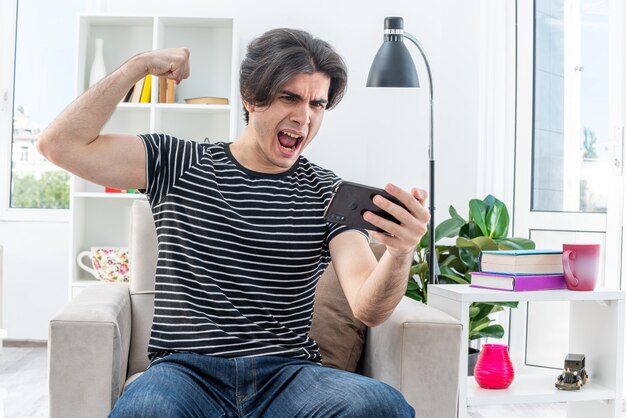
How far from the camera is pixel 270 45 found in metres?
1.64

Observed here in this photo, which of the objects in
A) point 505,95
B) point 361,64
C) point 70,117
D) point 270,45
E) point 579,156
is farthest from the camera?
point 361,64

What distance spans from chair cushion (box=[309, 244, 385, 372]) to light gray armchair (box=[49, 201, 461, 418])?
4 centimetres

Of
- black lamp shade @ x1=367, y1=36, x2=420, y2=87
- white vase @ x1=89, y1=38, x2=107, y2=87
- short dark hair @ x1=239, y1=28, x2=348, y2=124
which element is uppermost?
white vase @ x1=89, y1=38, x2=107, y2=87

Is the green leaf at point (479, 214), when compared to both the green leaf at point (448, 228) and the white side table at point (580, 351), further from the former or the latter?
the white side table at point (580, 351)

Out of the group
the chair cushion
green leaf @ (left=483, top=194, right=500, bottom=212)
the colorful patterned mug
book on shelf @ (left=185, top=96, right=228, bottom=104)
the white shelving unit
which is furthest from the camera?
the white shelving unit

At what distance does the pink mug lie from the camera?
2211mm

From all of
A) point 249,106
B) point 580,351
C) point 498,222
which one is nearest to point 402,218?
point 249,106

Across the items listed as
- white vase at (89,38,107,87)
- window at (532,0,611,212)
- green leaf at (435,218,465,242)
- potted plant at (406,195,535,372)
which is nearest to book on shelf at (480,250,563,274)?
potted plant at (406,195,535,372)

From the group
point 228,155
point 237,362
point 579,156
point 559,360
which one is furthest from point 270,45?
point 559,360

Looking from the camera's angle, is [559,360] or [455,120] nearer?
[559,360]

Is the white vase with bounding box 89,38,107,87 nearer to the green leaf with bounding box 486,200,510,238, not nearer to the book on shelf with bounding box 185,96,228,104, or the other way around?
the book on shelf with bounding box 185,96,228,104

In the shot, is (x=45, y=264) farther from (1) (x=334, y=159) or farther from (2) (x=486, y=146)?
(2) (x=486, y=146)

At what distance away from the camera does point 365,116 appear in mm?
4117

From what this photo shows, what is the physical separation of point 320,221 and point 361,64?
2597mm
